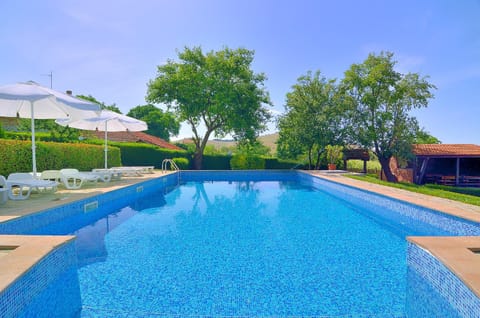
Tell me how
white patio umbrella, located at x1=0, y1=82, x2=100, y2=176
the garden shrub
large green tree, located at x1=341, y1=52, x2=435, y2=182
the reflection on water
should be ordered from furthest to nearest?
the garden shrub → large green tree, located at x1=341, y1=52, x2=435, y2=182 → white patio umbrella, located at x1=0, y1=82, x2=100, y2=176 → the reflection on water

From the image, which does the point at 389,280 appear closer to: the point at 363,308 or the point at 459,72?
the point at 363,308

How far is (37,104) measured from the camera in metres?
8.26

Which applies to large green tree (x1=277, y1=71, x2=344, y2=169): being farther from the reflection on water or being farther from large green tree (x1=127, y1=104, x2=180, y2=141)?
large green tree (x1=127, y1=104, x2=180, y2=141)

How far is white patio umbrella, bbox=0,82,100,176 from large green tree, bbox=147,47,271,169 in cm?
1142

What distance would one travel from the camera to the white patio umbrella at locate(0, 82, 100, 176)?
20.5 ft

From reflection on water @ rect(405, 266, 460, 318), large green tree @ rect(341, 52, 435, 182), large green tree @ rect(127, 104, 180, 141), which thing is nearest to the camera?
reflection on water @ rect(405, 266, 460, 318)

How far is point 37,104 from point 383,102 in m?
17.8

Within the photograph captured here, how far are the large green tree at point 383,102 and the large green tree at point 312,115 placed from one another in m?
1.14

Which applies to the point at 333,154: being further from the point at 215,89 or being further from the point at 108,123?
the point at 108,123

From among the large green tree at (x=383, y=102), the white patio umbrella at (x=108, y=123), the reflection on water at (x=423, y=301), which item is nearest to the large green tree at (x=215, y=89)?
the large green tree at (x=383, y=102)

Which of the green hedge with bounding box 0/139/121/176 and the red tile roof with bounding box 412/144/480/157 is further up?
the red tile roof with bounding box 412/144/480/157

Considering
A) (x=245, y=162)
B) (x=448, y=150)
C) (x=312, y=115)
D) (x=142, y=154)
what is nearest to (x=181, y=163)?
(x=142, y=154)

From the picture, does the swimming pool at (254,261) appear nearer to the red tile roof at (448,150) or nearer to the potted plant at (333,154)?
the red tile roof at (448,150)

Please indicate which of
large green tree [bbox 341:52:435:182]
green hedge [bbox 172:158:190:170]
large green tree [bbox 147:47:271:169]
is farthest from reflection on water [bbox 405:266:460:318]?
green hedge [bbox 172:158:190:170]
